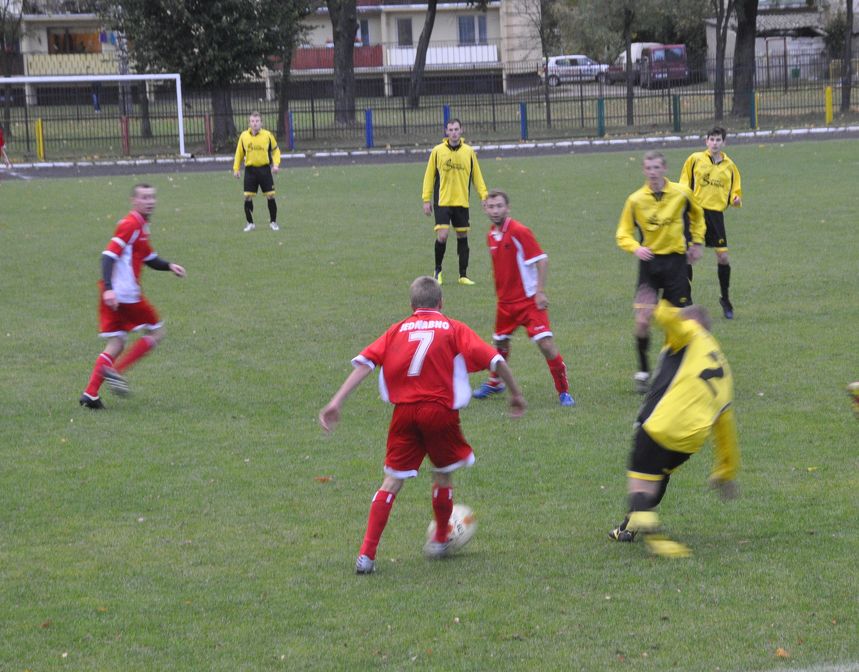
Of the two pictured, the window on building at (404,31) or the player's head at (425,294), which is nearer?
the player's head at (425,294)

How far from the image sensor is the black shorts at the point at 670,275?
1055 centimetres

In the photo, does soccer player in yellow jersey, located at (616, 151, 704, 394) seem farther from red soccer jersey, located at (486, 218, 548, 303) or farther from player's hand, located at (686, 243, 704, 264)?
red soccer jersey, located at (486, 218, 548, 303)

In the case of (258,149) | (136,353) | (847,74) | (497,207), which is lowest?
(136,353)

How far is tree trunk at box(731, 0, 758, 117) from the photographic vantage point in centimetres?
4150

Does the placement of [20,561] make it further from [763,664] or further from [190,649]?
[763,664]

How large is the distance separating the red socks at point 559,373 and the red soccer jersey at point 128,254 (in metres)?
3.83

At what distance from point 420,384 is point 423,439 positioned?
0.34 metres

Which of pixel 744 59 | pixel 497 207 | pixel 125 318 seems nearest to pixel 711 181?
pixel 497 207

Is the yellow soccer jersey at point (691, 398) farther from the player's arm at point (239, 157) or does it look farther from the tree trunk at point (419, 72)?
the tree trunk at point (419, 72)

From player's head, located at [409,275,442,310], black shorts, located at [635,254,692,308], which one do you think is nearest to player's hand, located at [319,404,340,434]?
player's head, located at [409,275,442,310]

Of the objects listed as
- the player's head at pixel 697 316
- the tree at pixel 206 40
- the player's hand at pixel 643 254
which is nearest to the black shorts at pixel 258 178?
the player's hand at pixel 643 254

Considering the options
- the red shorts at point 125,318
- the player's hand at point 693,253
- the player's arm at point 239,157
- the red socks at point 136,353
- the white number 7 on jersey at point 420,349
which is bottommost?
the red socks at point 136,353

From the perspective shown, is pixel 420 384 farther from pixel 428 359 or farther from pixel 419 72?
pixel 419 72

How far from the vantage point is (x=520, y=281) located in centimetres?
988
